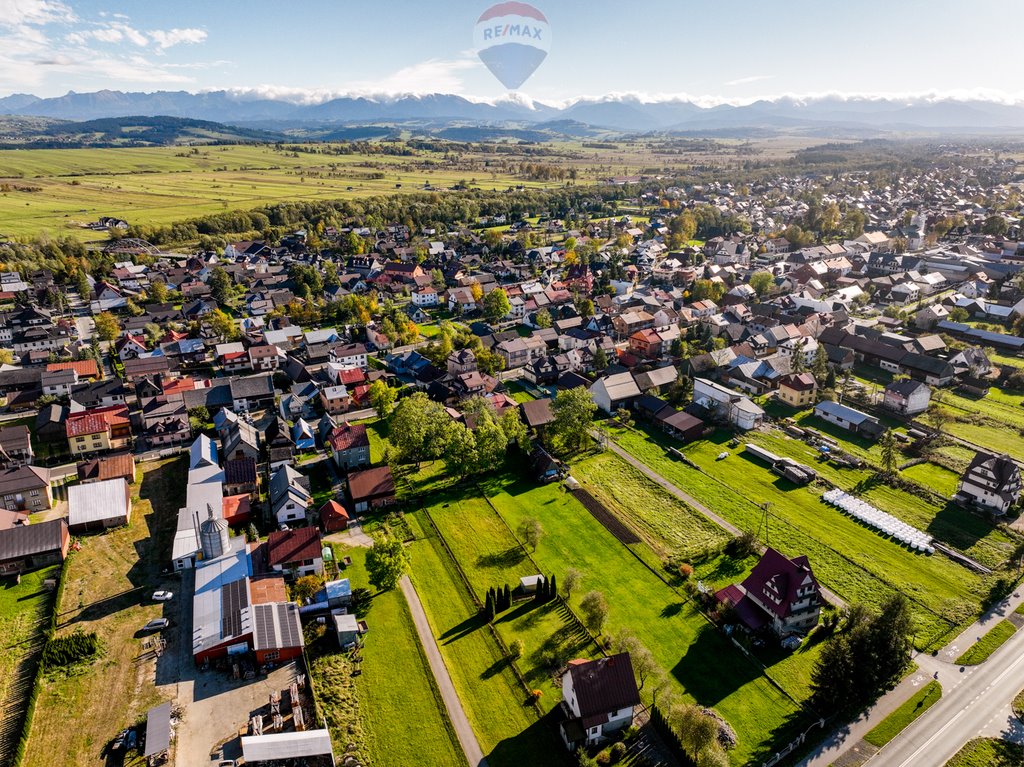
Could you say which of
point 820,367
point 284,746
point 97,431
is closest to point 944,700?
point 284,746

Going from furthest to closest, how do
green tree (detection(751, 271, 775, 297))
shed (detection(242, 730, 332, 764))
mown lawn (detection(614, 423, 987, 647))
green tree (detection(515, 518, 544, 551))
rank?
green tree (detection(751, 271, 775, 297)) → green tree (detection(515, 518, 544, 551)) → mown lawn (detection(614, 423, 987, 647)) → shed (detection(242, 730, 332, 764))

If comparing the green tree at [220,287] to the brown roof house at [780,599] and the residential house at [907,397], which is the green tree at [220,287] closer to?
the brown roof house at [780,599]

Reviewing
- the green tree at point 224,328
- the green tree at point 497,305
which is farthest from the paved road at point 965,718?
the green tree at point 224,328

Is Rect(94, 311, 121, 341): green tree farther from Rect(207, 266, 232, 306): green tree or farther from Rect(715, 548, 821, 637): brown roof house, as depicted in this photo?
Rect(715, 548, 821, 637): brown roof house

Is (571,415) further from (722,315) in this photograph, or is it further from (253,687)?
Answer: (722,315)

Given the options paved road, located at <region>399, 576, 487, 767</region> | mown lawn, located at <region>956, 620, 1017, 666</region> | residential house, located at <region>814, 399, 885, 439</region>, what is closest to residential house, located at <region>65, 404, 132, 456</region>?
paved road, located at <region>399, 576, 487, 767</region>

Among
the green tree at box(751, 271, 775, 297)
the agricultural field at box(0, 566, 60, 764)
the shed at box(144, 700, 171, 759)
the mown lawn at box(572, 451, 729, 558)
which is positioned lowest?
the agricultural field at box(0, 566, 60, 764)
